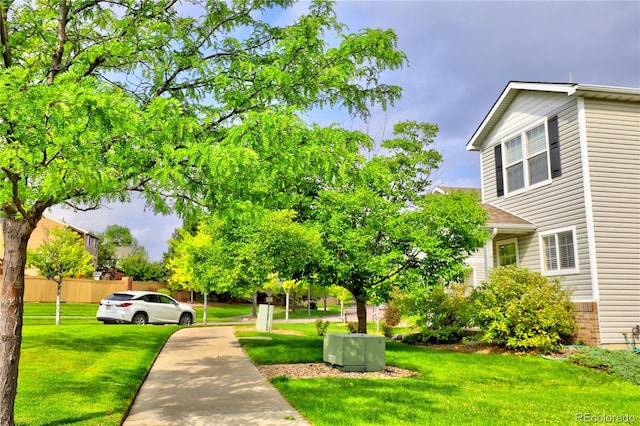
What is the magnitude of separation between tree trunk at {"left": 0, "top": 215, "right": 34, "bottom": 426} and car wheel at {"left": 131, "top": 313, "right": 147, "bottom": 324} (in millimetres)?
16660

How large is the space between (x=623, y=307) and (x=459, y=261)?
4620 millimetres

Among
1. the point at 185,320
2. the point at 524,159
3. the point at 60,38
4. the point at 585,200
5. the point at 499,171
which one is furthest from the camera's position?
the point at 185,320

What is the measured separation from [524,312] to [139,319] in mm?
15847

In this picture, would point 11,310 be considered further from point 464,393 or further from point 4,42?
point 464,393

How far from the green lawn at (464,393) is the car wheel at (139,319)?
441 inches

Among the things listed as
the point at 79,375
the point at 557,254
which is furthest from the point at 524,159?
the point at 79,375

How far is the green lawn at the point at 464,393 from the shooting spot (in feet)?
22.7

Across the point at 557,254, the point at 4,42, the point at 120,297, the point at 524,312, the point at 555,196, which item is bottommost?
the point at 524,312

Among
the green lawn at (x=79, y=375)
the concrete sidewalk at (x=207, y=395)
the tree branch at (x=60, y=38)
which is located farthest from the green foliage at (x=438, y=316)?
the tree branch at (x=60, y=38)

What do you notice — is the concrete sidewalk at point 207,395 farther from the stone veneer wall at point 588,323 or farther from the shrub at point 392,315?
the shrub at point 392,315

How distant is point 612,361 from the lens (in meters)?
11.1

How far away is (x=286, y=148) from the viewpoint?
5707 mm

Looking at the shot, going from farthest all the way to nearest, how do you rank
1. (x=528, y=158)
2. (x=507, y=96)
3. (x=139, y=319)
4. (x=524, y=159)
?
(x=139, y=319)
(x=507, y=96)
(x=524, y=159)
(x=528, y=158)

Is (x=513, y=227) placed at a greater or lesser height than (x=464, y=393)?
greater
